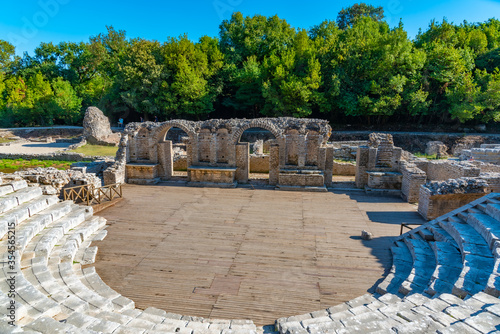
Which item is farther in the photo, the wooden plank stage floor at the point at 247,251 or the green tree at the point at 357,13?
the green tree at the point at 357,13

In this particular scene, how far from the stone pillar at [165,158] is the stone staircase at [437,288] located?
10.8 meters

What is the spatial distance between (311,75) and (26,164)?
2380cm

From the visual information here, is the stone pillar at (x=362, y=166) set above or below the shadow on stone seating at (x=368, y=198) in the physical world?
above

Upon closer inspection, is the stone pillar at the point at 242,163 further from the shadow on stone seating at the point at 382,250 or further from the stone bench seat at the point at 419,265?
the stone bench seat at the point at 419,265

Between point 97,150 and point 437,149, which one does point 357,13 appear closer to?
point 437,149

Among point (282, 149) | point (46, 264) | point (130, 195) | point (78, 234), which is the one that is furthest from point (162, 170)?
point (46, 264)

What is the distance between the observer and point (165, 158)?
15.2 metres

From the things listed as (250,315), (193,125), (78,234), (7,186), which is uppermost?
(193,125)

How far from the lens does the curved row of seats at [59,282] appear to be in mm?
4305

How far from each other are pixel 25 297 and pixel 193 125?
35.8ft

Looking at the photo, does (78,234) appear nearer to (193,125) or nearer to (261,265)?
(261,265)

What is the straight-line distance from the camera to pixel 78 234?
8266 millimetres

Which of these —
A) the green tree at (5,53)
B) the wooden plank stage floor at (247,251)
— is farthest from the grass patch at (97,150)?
the green tree at (5,53)

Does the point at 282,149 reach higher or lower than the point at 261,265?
higher
